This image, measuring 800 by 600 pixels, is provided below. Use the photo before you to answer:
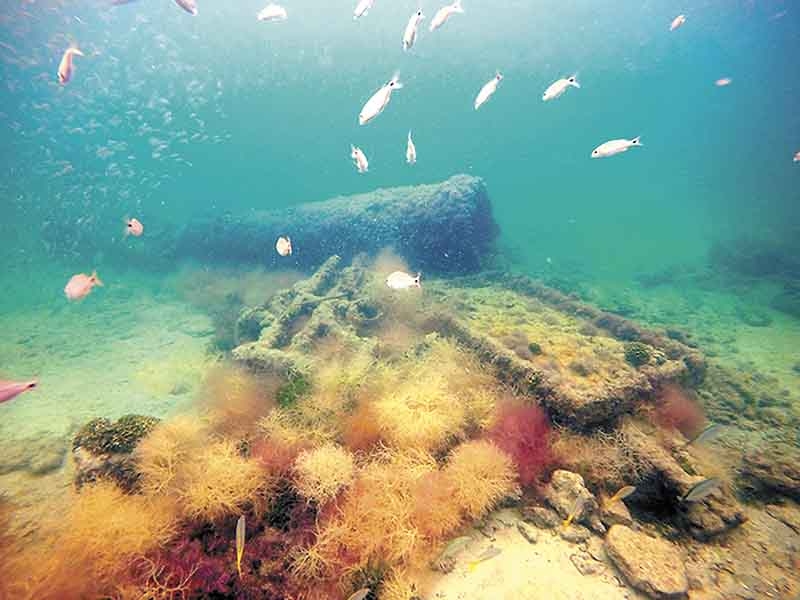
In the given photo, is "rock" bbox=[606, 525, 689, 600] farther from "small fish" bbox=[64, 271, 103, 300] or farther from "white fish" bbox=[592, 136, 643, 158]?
"small fish" bbox=[64, 271, 103, 300]

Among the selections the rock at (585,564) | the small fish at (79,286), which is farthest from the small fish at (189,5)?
the rock at (585,564)

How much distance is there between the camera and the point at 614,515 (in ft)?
11.1

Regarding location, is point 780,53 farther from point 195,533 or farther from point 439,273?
point 195,533

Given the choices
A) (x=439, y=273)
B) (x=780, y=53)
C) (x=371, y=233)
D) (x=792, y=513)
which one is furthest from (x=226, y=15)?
(x=780, y=53)

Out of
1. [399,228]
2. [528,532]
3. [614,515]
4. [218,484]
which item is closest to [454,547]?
[528,532]

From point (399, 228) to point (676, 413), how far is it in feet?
30.8

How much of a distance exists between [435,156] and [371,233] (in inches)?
3453

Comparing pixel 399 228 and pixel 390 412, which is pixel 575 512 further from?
pixel 399 228

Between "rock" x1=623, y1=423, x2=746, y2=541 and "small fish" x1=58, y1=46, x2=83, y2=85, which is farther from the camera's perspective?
"small fish" x1=58, y1=46, x2=83, y2=85

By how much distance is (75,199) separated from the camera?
1431 inches

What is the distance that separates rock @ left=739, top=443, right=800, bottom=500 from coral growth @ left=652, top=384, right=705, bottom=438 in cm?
66

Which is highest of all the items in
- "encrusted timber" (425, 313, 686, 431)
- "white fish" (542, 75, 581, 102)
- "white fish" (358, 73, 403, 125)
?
"white fish" (542, 75, 581, 102)

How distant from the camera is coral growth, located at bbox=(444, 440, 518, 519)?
10.8 ft

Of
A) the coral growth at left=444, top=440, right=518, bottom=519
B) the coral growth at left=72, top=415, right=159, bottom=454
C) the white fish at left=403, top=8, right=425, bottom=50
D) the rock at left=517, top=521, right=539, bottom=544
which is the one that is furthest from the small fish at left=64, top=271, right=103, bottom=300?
the rock at left=517, top=521, right=539, bottom=544
